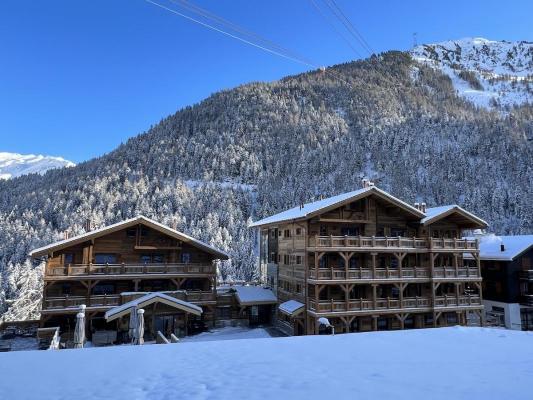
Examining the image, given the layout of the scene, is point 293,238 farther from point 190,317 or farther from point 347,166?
point 347,166

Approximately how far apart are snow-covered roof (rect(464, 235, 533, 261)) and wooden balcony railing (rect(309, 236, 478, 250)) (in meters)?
6.45

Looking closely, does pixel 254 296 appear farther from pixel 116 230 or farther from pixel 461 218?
pixel 461 218

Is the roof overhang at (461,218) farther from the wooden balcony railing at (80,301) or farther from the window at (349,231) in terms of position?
the wooden balcony railing at (80,301)

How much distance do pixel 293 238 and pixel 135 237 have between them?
1311 cm

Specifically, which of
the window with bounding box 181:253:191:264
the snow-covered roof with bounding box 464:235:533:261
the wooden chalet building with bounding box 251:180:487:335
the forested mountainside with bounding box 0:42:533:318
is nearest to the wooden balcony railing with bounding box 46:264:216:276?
the window with bounding box 181:253:191:264

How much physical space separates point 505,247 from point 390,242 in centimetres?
1640

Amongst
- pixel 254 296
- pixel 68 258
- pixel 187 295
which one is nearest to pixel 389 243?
pixel 254 296

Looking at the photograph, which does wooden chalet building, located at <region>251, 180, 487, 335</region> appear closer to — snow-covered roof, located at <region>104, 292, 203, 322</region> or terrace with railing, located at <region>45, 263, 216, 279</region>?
snow-covered roof, located at <region>104, 292, 203, 322</region>

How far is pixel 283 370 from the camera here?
625cm

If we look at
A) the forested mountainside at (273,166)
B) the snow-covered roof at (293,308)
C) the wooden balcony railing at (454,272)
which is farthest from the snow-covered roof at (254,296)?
the forested mountainside at (273,166)

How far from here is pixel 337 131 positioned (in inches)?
5684

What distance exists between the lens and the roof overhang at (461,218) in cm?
3045

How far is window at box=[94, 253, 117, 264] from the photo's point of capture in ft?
91.5

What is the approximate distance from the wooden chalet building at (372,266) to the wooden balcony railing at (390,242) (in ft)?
0.25
